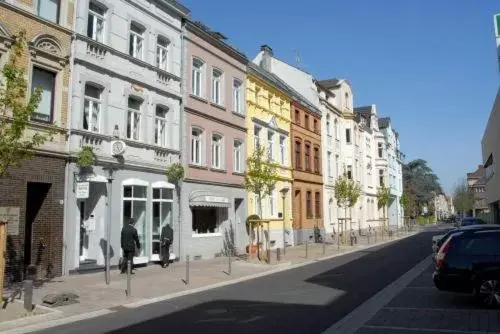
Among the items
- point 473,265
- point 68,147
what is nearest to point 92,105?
point 68,147

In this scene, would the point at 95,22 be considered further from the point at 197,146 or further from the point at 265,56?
the point at 265,56

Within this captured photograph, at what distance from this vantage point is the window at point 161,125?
22.9 metres

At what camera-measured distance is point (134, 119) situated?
848 inches

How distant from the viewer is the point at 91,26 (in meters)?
19.4

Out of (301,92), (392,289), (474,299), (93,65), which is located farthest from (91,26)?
(301,92)

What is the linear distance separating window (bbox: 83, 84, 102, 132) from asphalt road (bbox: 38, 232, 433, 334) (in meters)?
7.74

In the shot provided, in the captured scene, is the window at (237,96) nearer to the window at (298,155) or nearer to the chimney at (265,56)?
the window at (298,155)

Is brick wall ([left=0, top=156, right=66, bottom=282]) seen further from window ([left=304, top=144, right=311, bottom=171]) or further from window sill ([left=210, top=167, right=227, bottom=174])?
window ([left=304, top=144, right=311, bottom=171])

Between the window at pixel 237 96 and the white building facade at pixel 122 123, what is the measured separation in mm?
5697

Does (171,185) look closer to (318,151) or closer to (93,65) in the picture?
(93,65)

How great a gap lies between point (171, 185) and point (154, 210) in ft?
4.79

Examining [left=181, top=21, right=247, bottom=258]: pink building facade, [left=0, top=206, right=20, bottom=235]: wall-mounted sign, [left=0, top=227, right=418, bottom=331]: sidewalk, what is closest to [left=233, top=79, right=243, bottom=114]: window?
[left=181, top=21, right=247, bottom=258]: pink building facade

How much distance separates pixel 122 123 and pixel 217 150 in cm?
787

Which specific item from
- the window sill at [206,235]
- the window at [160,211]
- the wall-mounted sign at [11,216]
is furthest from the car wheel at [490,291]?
the window sill at [206,235]
